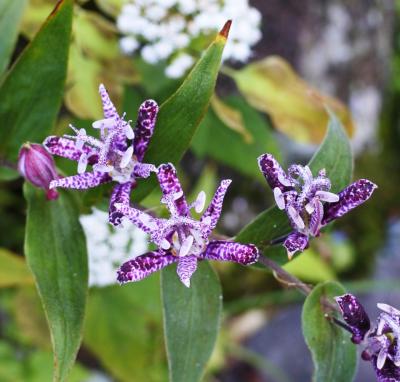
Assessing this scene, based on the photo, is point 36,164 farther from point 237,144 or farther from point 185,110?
point 237,144

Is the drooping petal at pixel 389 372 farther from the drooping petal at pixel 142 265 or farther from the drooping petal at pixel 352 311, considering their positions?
the drooping petal at pixel 142 265

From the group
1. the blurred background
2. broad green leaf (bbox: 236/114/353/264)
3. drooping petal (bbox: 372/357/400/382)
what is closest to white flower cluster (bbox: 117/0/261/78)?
the blurred background

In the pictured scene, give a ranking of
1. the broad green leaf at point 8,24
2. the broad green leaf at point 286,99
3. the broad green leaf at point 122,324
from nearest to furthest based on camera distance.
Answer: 1. the broad green leaf at point 8,24
2. the broad green leaf at point 286,99
3. the broad green leaf at point 122,324

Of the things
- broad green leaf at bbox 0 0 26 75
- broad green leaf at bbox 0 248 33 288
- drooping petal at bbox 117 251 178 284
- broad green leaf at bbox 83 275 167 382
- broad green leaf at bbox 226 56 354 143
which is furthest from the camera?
broad green leaf at bbox 83 275 167 382

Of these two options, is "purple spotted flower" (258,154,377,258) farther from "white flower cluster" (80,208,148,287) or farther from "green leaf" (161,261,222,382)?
"white flower cluster" (80,208,148,287)

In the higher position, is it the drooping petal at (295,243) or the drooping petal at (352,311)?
the drooping petal at (295,243)

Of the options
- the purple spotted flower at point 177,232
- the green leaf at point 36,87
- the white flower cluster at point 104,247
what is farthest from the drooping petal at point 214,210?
the white flower cluster at point 104,247

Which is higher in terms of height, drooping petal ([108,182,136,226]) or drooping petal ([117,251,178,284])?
drooping petal ([108,182,136,226])
